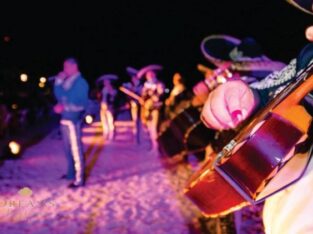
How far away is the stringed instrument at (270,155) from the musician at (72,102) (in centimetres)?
486

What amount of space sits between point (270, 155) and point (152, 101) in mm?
7613

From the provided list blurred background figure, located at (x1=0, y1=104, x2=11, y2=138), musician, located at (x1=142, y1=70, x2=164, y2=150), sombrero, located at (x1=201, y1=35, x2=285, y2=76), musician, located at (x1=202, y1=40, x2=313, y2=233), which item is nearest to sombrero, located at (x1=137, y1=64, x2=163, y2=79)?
musician, located at (x1=142, y1=70, x2=164, y2=150)

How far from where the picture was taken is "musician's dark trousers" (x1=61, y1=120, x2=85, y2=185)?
579 centimetres

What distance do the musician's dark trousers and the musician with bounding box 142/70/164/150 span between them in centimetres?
272

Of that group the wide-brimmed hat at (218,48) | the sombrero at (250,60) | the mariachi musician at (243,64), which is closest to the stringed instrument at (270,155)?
the mariachi musician at (243,64)

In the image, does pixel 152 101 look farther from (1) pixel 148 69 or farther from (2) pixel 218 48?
(2) pixel 218 48

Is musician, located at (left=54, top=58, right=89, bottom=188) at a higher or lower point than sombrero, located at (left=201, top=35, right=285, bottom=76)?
lower

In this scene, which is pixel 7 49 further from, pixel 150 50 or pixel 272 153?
pixel 150 50

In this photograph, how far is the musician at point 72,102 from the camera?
222 inches

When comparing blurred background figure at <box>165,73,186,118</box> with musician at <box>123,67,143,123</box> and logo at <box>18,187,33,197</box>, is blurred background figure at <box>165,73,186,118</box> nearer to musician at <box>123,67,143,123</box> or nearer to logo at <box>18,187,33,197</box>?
musician at <box>123,67,143,123</box>

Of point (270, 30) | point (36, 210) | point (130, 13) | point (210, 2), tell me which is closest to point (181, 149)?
point (36, 210)

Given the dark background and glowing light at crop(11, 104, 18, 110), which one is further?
the dark background

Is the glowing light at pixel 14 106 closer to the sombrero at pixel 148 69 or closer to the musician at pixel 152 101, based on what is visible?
the sombrero at pixel 148 69

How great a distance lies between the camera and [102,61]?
4466 cm
